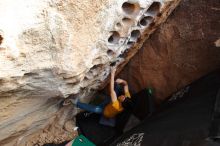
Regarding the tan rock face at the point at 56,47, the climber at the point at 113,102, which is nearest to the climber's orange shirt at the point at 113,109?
the climber at the point at 113,102

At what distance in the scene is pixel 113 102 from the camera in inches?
73.7

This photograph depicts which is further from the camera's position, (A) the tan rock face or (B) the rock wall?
(B) the rock wall

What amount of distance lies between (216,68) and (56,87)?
741 mm

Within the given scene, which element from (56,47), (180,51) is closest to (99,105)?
(180,51)

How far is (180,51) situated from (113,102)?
41 cm

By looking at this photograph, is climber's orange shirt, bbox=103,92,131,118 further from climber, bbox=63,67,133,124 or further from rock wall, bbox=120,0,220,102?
rock wall, bbox=120,0,220,102

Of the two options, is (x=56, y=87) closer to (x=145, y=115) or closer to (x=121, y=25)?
(x=121, y=25)

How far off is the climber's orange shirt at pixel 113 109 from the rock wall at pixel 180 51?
164 mm

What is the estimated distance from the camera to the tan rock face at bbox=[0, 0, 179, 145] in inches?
50.1

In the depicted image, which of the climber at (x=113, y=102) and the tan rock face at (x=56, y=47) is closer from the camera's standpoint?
the tan rock face at (x=56, y=47)

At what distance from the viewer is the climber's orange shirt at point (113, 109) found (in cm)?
187

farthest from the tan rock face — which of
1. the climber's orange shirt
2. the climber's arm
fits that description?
the climber's orange shirt

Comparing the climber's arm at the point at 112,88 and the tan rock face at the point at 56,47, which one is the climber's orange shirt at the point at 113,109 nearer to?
the climber's arm at the point at 112,88

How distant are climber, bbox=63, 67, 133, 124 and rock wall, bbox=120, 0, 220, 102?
10cm
